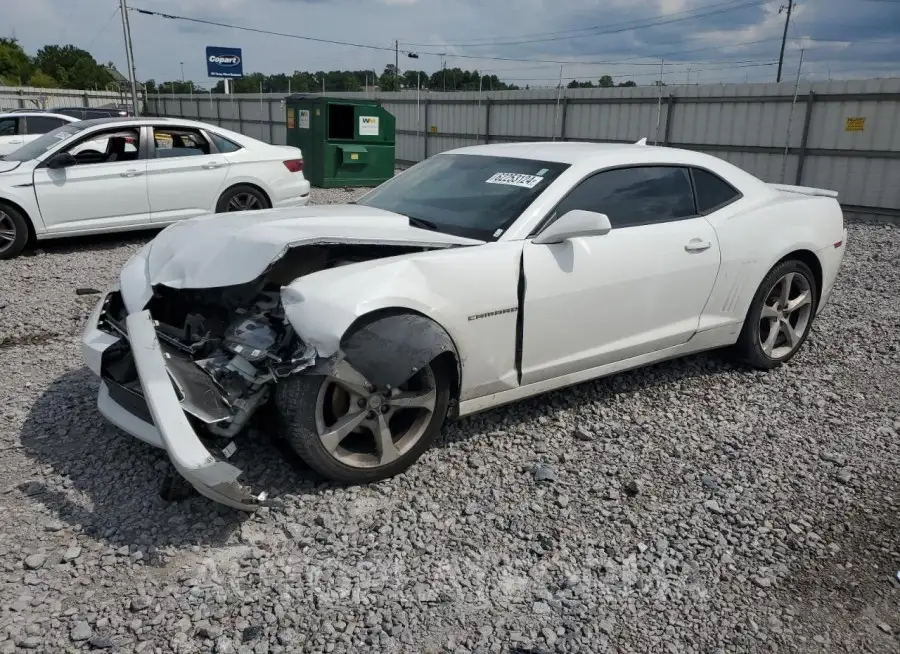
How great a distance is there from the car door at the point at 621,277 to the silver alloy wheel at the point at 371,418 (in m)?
0.61

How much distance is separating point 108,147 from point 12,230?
1.43 metres

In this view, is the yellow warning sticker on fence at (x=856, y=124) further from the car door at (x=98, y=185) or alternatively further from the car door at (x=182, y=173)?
the car door at (x=98, y=185)

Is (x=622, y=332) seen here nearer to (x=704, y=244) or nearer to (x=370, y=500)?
(x=704, y=244)

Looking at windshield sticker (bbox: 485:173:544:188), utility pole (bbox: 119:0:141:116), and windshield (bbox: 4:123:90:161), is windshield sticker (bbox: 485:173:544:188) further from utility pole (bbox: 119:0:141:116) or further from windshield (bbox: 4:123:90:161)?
utility pole (bbox: 119:0:141:116)

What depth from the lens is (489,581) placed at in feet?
9.18

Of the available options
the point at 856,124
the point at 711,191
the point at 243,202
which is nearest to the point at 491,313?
the point at 711,191

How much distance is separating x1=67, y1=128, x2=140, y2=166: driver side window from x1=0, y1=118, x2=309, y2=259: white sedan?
0.04 ft

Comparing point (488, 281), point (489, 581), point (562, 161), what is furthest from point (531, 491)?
point (562, 161)

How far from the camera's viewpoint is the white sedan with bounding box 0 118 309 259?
784 cm

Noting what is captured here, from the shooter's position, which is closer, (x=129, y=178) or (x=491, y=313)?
(x=491, y=313)

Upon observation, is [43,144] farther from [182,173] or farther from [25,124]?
[25,124]

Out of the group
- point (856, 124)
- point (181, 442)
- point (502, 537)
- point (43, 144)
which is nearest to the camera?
point (181, 442)

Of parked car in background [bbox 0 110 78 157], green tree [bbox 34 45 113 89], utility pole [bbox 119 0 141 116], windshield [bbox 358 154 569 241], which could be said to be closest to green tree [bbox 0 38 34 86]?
green tree [bbox 34 45 113 89]

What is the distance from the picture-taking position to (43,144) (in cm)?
832
